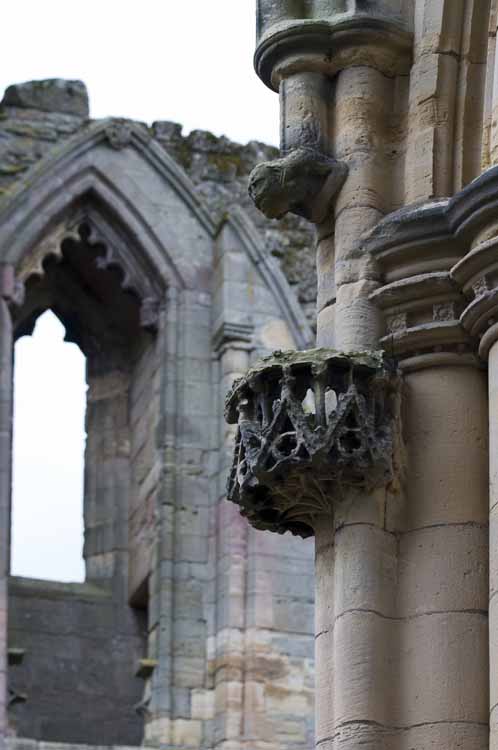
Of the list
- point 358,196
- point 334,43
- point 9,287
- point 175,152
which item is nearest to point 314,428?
point 358,196

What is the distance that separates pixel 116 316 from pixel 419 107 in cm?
1377

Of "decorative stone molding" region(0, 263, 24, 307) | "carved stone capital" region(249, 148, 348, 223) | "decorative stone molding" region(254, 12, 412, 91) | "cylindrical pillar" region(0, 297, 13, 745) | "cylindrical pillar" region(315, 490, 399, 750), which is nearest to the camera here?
"cylindrical pillar" region(315, 490, 399, 750)

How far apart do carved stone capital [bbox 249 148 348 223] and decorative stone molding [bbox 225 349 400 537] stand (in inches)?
27.9

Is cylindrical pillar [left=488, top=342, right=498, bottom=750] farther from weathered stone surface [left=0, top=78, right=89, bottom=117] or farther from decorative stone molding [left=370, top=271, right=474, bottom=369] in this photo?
weathered stone surface [left=0, top=78, right=89, bottom=117]

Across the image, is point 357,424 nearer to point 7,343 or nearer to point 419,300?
point 419,300

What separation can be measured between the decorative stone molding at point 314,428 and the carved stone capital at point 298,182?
708 millimetres

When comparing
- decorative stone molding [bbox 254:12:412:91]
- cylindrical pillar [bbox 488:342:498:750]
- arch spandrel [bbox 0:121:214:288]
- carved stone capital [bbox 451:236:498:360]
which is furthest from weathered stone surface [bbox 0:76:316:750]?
cylindrical pillar [bbox 488:342:498:750]

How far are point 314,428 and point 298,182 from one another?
101 centimetres

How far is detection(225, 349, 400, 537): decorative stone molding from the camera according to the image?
1024 cm

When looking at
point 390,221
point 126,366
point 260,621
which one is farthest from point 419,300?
point 126,366

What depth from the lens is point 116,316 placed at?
24547mm

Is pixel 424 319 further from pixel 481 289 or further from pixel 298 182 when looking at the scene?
pixel 298 182

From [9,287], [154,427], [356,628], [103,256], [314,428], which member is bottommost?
[356,628]

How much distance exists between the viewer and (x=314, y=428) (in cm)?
1025
